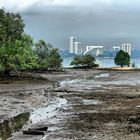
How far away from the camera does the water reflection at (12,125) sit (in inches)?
963

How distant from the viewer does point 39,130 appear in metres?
25.1

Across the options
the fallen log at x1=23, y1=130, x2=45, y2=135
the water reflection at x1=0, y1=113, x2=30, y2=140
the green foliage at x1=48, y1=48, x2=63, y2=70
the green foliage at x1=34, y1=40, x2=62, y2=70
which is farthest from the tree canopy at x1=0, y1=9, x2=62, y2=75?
the green foliage at x1=48, y1=48, x2=63, y2=70

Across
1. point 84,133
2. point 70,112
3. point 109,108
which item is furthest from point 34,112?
point 84,133

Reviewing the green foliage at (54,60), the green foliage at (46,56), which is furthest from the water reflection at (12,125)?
the green foliage at (54,60)

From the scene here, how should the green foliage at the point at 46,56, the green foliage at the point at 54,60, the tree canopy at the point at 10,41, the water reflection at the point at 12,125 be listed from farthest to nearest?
the green foliage at the point at 54,60 → the green foliage at the point at 46,56 → the tree canopy at the point at 10,41 → the water reflection at the point at 12,125

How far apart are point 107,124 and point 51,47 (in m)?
129

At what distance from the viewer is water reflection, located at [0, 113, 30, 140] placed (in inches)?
963

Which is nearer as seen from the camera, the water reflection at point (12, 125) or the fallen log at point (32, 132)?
the fallen log at point (32, 132)

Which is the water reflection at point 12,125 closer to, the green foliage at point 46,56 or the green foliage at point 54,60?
the green foliage at point 46,56

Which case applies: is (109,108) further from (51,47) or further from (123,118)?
(51,47)

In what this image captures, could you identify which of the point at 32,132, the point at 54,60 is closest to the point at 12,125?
the point at 32,132

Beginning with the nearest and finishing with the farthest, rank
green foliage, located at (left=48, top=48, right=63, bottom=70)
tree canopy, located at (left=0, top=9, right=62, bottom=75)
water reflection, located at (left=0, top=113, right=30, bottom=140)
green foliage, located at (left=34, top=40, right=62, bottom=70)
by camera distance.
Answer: water reflection, located at (left=0, top=113, right=30, bottom=140)
tree canopy, located at (left=0, top=9, right=62, bottom=75)
green foliage, located at (left=34, top=40, right=62, bottom=70)
green foliage, located at (left=48, top=48, right=63, bottom=70)

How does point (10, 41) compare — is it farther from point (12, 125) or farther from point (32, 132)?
point (32, 132)

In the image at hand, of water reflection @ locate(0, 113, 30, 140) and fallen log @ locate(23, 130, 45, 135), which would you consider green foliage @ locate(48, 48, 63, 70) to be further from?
fallen log @ locate(23, 130, 45, 135)
